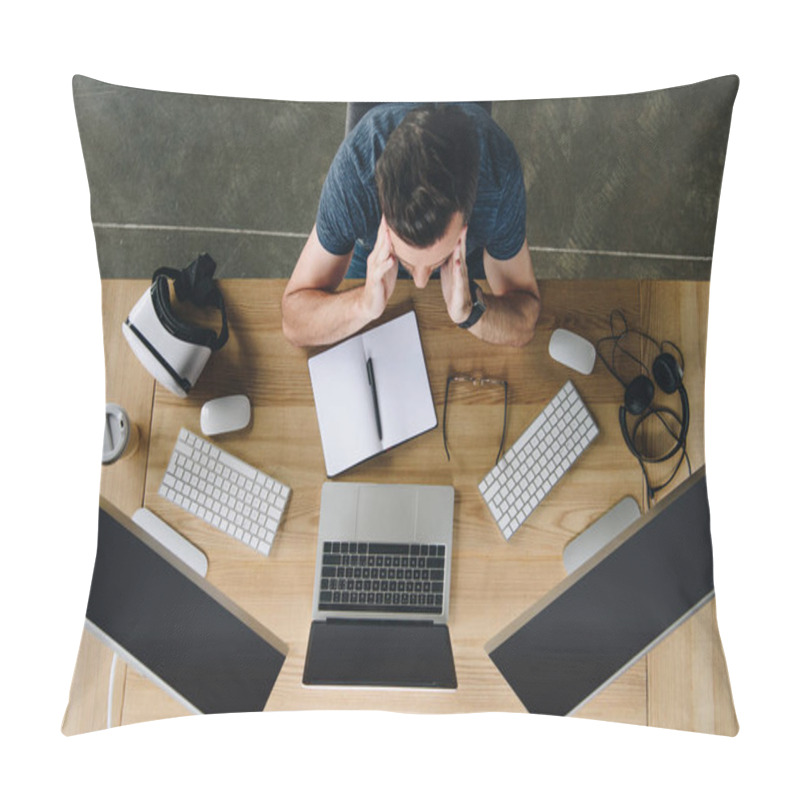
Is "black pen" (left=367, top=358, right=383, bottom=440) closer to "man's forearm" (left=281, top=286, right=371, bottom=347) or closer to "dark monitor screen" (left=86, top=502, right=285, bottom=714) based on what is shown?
"man's forearm" (left=281, top=286, right=371, bottom=347)

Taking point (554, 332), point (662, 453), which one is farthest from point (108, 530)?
point (662, 453)

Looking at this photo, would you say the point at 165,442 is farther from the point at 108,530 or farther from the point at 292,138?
the point at 292,138

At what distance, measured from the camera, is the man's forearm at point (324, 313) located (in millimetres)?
1241

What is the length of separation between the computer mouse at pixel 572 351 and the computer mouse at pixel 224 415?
548mm

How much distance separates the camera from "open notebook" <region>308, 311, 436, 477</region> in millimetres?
1238

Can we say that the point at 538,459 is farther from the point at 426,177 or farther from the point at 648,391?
the point at 426,177

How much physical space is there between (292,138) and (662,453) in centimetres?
84

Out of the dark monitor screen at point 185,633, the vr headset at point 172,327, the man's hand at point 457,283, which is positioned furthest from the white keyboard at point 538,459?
the vr headset at point 172,327

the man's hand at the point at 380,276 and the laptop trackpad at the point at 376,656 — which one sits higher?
the man's hand at the point at 380,276

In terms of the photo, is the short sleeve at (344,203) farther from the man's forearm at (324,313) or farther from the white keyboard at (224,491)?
the white keyboard at (224,491)

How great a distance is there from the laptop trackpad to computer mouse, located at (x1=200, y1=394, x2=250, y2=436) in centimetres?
36

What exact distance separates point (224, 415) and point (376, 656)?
48cm

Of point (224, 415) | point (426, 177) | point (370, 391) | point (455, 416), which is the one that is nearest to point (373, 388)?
point (370, 391)

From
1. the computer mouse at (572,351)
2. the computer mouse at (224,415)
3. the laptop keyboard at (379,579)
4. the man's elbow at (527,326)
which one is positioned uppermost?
the man's elbow at (527,326)
